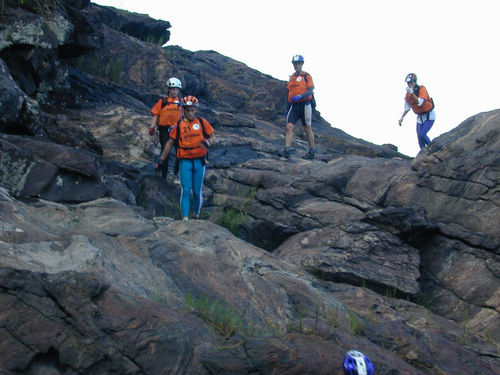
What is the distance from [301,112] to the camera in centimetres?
1439

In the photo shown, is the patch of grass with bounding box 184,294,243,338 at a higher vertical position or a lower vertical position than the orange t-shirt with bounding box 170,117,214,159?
lower

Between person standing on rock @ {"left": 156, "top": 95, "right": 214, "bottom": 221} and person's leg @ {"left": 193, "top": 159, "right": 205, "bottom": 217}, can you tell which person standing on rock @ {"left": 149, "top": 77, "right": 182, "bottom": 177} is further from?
person's leg @ {"left": 193, "top": 159, "right": 205, "bottom": 217}

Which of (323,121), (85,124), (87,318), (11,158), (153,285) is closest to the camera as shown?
(87,318)

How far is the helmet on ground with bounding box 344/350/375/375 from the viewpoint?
468 cm

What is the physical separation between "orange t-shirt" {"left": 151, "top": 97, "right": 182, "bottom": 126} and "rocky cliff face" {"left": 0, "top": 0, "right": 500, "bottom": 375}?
4.45 feet

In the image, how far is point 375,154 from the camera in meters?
19.6

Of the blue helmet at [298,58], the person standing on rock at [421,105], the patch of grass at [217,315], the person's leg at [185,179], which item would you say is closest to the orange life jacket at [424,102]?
the person standing on rock at [421,105]

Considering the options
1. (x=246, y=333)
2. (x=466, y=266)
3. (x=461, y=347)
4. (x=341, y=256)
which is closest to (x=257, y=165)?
(x=341, y=256)

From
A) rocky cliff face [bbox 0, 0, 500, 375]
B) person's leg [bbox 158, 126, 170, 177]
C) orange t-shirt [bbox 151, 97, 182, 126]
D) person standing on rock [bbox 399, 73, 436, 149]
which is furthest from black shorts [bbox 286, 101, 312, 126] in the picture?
person's leg [bbox 158, 126, 170, 177]

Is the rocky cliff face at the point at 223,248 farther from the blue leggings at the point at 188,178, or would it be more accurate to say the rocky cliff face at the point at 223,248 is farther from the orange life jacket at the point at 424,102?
the orange life jacket at the point at 424,102

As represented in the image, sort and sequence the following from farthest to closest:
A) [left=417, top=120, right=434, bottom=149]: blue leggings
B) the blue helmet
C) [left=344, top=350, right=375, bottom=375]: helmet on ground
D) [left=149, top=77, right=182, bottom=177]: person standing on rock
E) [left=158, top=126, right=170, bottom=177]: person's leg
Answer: [left=417, top=120, right=434, bottom=149]: blue leggings < the blue helmet < [left=158, top=126, right=170, bottom=177]: person's leg < [left=149, top=77, right=182, bottom=177]: person standing on rock < [left=344, top=350, right=375, bottom=375]: helmet on ground

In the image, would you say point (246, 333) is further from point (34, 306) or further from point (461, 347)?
point (461, 347)

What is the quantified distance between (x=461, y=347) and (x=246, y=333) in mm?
3299

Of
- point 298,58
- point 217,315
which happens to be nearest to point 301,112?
point 298,58
